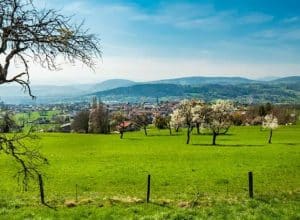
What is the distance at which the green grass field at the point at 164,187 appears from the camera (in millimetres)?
19156

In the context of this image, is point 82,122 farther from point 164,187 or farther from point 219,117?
point 164,187

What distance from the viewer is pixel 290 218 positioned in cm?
1794

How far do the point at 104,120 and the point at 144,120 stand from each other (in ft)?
60.3

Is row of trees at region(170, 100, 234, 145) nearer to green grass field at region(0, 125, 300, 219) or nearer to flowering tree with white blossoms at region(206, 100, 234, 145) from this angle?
flowering tree with white blossoms at region(206, 100, 234, 145)

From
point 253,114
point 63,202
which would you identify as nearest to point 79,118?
point 253,114

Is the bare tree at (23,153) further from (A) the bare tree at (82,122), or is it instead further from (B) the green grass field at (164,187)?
(A) the bare tree at (82,122)

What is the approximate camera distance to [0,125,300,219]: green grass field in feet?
62.8

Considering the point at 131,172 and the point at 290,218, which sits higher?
the point at 290,218

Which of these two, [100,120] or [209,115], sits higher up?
[209,115]

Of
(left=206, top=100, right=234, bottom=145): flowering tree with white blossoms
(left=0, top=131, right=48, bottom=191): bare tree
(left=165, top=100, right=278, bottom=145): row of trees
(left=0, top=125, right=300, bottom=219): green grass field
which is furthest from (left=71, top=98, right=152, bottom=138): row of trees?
(left=0, top=131, right=48, bottom=191): bare tree

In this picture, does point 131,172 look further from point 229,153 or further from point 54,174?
point 229,153

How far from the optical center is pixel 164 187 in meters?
34.8

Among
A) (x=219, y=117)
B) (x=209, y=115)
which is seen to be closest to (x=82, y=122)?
(x=209, y=115)

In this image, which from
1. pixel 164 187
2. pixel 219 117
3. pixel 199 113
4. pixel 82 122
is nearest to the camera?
pixel 164 187
